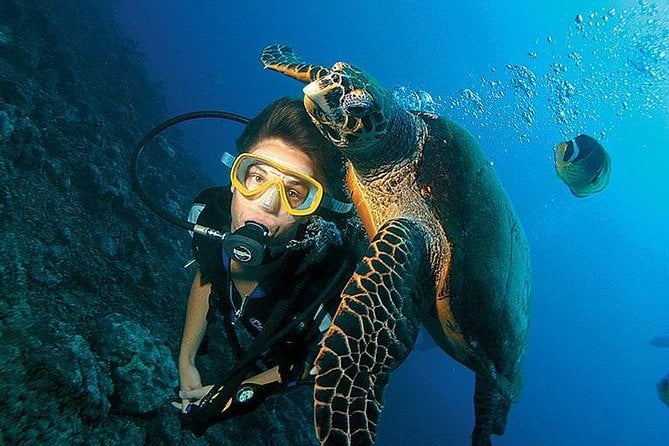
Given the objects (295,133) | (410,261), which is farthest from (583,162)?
(295,133)

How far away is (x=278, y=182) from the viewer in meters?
2.45

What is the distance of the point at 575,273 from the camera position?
7856 centimetres

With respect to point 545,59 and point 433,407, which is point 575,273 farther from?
point 433,407

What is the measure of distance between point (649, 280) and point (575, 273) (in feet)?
77.0

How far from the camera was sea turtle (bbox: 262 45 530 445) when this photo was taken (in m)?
1.82

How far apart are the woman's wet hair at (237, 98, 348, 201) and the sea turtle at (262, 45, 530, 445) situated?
0.51ft

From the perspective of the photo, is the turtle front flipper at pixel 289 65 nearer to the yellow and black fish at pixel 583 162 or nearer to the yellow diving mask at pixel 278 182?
the yellow diving mask at pixel 278 182

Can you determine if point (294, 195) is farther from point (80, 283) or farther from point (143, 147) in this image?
point (80, 283)

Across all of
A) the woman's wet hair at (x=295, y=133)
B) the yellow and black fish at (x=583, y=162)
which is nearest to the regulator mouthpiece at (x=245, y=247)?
the woman's wet hair at (x=295, y=133)

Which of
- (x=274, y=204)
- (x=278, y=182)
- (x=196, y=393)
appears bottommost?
(x=196, y=393)

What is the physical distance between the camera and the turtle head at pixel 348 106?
234 centimetres

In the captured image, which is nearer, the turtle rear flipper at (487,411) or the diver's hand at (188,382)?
the diver's hand at (188,382)

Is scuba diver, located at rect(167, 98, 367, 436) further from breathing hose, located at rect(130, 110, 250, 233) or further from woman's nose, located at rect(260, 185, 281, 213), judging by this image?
breathing hose, located at rect(130, 110, 250, 233)

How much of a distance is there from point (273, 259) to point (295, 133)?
2.80 feet
